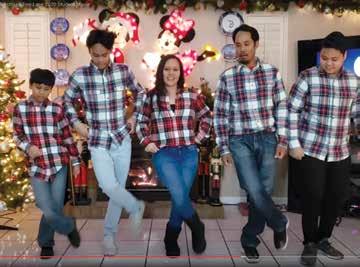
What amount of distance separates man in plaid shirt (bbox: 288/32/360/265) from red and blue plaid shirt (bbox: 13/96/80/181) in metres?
1.49

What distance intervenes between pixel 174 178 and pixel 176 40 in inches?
94.8

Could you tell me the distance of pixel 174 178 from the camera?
326cm

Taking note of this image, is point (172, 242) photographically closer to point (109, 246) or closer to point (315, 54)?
point (109, 246)

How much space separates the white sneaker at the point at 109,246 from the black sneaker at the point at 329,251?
1.38m

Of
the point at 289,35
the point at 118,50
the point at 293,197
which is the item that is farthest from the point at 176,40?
the point at 293,197

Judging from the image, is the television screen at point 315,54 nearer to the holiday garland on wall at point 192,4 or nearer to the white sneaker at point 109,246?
the holiday garland on wall at point 192,4

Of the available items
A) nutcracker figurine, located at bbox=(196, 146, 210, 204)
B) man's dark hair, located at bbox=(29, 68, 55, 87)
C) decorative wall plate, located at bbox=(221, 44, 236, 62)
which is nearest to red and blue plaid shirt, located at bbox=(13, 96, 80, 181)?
man's dark hair, located at bbox=(29, 68, 55, 87)

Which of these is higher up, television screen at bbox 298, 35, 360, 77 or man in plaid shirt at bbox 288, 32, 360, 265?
television screen at bbox 298, 35, 360, 77

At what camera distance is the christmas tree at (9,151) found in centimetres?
450

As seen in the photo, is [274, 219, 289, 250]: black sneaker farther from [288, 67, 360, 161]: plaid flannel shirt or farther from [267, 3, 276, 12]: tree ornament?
[267, 3, 276, 12]: tree ornament

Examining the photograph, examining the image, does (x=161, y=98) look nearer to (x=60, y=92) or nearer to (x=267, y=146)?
(x=267, y=146)

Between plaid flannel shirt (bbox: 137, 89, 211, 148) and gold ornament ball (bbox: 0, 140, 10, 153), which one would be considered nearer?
plaid flannel shirt (bbox: 137, 89, 211, 148)

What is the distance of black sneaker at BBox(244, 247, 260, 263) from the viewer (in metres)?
3.33

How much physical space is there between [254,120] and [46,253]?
165 centimetres
